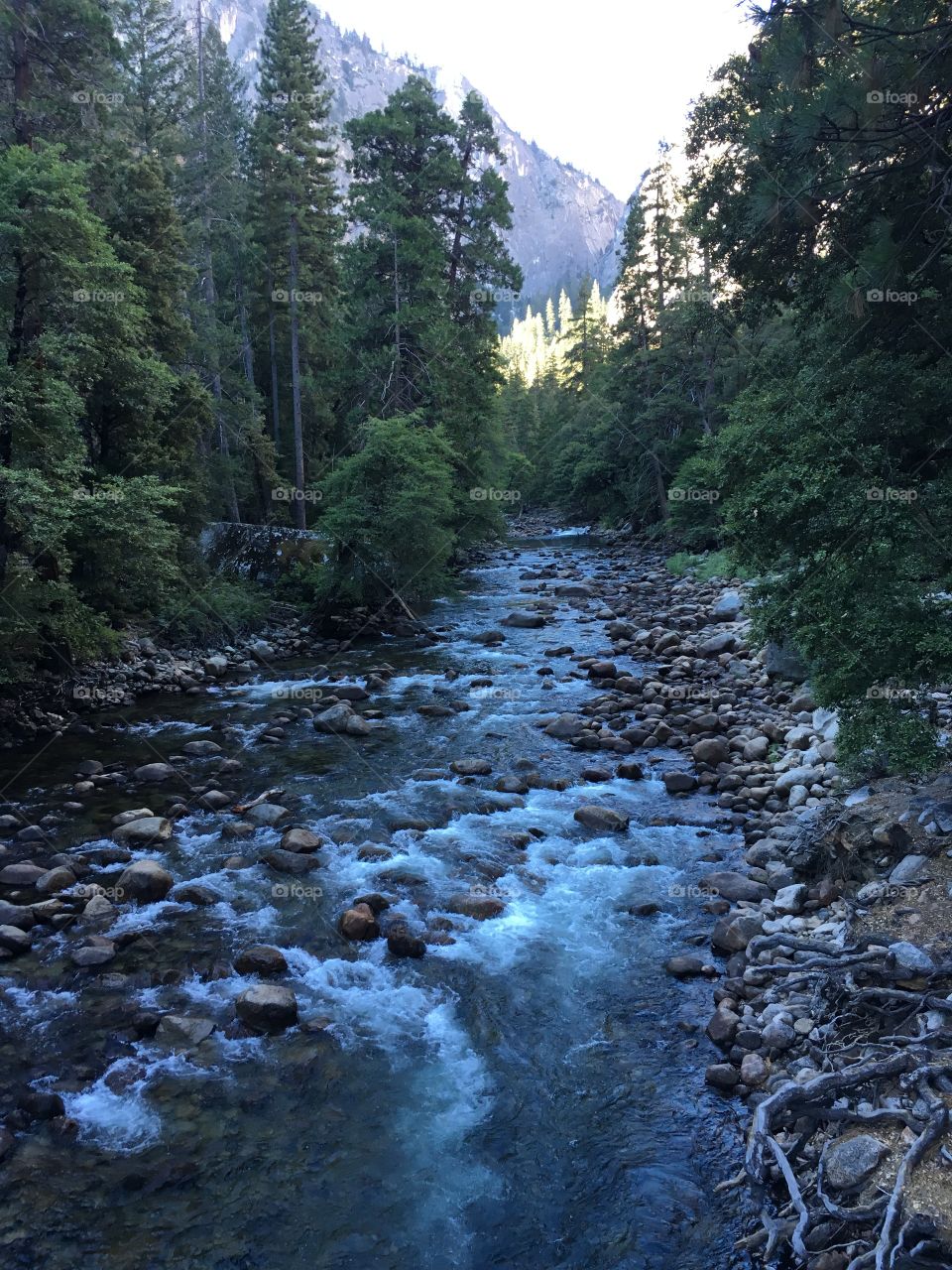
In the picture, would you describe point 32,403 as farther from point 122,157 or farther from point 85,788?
point 122,157

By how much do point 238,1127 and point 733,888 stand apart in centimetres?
511

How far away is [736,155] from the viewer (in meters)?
9.45

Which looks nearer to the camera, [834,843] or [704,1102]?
[704,1102]

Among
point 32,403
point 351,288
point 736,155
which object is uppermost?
point 351,288

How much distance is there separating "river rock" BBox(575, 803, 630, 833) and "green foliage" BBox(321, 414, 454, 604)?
11.7m

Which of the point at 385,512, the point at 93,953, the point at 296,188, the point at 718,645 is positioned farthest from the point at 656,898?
the point at 296,188

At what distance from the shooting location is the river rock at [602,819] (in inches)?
382

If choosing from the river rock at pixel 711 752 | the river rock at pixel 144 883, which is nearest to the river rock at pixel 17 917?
the river rock at pixel 144 883

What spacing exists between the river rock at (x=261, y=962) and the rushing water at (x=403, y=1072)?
0.82ft

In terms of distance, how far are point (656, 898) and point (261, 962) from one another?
160 inches

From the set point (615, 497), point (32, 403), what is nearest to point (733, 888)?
point (32, 403)

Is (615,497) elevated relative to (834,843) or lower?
elevated

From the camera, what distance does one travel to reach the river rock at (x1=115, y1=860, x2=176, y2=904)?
8109mm

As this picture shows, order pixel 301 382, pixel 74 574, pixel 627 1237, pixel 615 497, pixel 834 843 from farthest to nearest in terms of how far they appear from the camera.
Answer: pixel 615 497
pixel 301 382
pixel 74 574
pixel 834 843
pixel 627 1237
